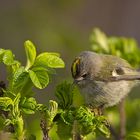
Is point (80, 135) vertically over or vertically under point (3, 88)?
under

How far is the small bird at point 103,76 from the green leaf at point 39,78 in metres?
1.21

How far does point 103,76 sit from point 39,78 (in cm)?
193

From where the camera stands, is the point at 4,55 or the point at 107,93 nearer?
the point at 4,55

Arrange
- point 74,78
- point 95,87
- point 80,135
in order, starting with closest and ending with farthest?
1. point 80,135
2. point 74,78
3. point 95,87

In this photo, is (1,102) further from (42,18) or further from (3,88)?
(42,18)

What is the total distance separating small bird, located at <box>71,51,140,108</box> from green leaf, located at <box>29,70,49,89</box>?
3.98 feet

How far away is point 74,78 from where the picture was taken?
14.4 feet

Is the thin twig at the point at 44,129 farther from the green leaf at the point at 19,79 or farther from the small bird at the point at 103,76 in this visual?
the small bird at the point at 103,76

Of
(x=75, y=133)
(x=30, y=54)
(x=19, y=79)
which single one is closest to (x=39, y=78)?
(x=19, y=79)

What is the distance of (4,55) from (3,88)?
0.61ft

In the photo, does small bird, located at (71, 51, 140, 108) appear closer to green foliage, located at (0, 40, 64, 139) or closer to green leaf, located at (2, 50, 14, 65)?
green foliage, located at (0, 40, 64, 139)

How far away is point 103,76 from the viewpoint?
479 centimetres

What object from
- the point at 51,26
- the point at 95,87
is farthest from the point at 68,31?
the point at 95,87

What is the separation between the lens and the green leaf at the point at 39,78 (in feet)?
9.51
